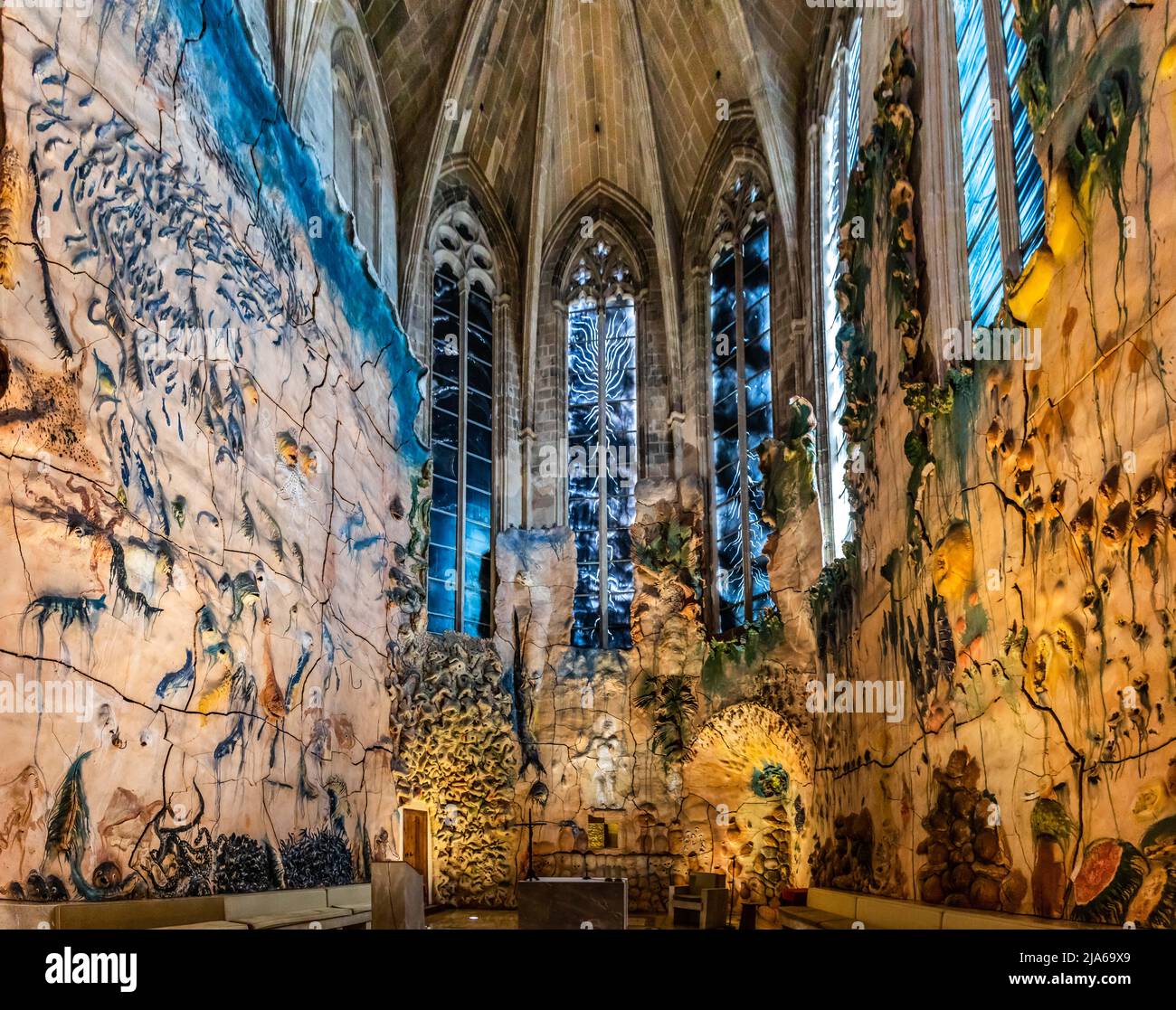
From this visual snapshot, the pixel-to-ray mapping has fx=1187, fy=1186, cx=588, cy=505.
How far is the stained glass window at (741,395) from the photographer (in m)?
14.9

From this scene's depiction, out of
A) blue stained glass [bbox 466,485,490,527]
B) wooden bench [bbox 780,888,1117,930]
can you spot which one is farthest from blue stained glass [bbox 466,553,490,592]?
wooden bench [bbox 780,888,1117,930]

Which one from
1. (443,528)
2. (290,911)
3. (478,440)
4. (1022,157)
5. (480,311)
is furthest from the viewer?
(480,311)


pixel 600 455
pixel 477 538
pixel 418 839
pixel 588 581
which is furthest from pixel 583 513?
pixel 418 839

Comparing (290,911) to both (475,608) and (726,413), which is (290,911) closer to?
(475,608)

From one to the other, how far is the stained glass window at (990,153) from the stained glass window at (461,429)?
28.9 ft

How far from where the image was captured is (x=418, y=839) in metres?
13.9

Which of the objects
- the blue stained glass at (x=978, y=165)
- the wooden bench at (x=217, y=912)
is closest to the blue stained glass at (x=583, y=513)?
the wooden bench at (x=217, y=912)

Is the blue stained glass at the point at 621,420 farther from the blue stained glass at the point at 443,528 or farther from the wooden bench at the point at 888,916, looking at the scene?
the wooden bench at the point at 888,916

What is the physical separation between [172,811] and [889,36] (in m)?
8.10

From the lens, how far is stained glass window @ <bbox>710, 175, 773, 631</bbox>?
49.0ft

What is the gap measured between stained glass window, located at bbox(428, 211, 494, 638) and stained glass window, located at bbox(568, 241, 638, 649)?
1.21 metres

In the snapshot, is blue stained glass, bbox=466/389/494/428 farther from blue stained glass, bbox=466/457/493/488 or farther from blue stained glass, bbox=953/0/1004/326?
blue stained glass, bbox=953/0/1004/326

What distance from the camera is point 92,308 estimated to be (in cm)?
684

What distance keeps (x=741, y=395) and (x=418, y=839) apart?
691cm
